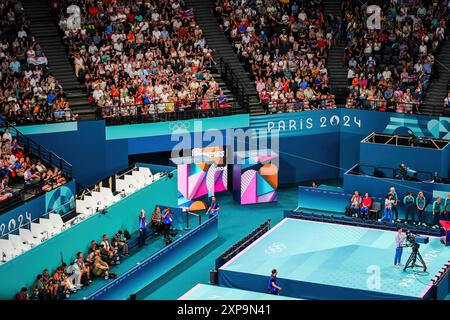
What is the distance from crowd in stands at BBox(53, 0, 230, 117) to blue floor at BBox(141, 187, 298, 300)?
419cm

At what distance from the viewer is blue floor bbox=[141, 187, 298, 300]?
21.3 m

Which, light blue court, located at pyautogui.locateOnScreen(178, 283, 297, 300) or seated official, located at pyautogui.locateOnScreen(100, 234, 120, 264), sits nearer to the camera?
light blue court, located at pyautogui.locateOnScreen(178, 283, 297, 300)

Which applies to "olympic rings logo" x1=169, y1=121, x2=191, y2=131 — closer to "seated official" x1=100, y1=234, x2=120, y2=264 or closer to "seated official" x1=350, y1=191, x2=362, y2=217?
"seated official" x1=350, y1=191, x2=362, y2=217

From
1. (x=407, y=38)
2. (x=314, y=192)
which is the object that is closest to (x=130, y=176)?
(x=314, y=192)

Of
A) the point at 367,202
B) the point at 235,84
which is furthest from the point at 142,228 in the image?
the point at 235,84

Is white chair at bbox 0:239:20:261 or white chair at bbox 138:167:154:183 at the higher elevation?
white chair at bbox 138:167:154:183

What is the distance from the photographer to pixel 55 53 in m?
29.3

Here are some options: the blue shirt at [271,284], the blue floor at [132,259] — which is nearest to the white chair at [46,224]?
→ the blue floor at [132,259]

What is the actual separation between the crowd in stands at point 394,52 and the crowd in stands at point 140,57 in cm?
A: 605


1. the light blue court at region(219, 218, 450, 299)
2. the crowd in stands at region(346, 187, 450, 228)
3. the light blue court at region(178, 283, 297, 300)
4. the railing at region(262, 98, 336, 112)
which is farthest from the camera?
the railing at region(262, 98, 336, 112)

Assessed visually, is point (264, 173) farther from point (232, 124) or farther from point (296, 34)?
point (296, 34)

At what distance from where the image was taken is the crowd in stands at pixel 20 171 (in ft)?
76.2

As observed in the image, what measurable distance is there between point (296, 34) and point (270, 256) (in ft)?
46.0

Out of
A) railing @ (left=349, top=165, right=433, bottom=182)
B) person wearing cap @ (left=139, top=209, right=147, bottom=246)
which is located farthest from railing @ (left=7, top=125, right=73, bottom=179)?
railing @ (left=349, top=165, right=433, bottom=182)
